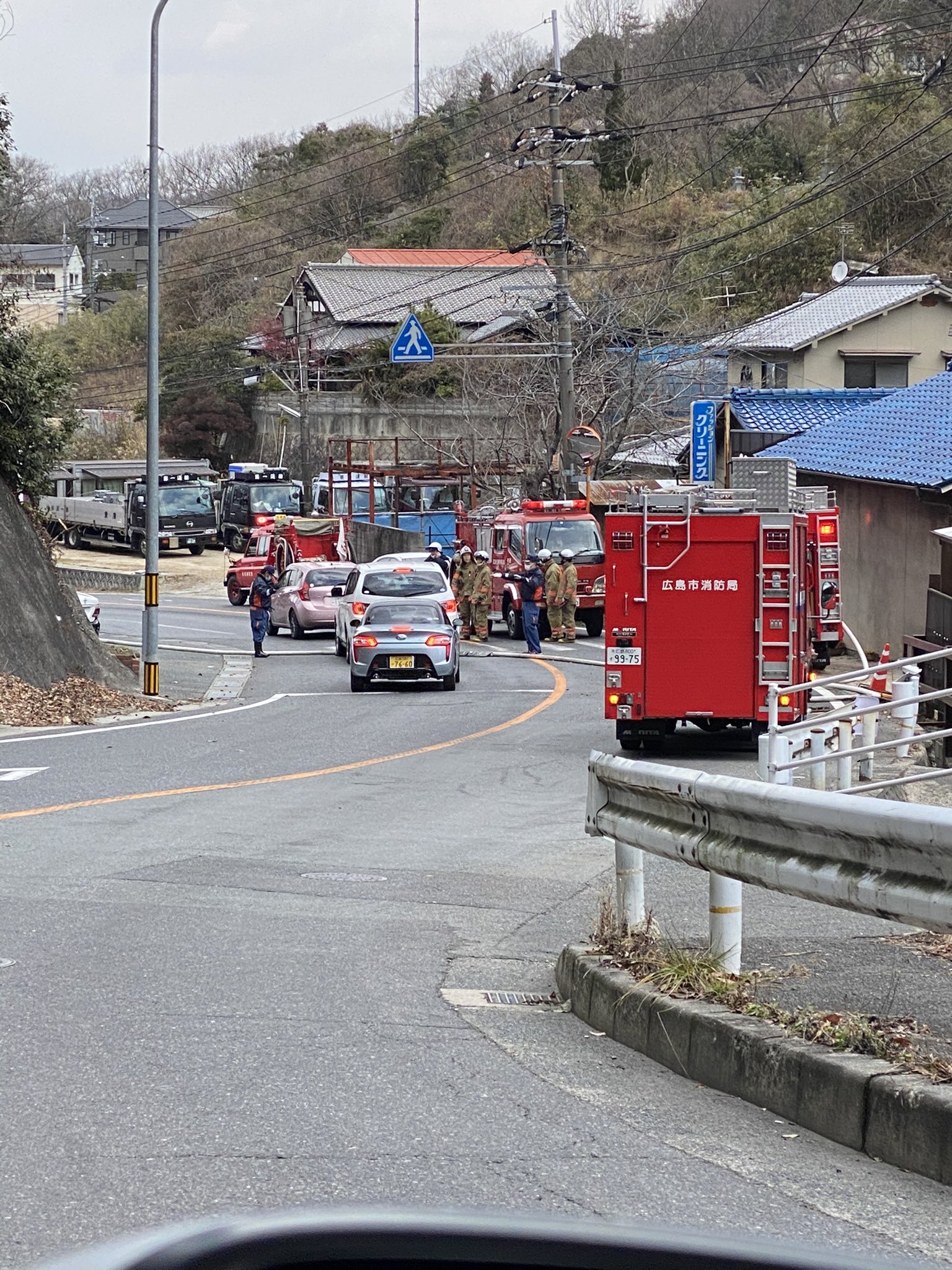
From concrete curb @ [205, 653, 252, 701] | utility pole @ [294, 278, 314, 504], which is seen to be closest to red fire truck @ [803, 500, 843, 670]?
concrete curb @ [205, 653, 252, 701]

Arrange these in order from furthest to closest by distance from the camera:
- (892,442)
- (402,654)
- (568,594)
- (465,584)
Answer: (465,584) → (568,594) → (892,442) → (402,654)

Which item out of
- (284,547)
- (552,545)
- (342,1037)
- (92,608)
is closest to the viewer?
(342,1037)

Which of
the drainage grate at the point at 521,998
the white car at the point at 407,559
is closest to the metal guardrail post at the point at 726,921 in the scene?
the drainage grate at the point at 521,998

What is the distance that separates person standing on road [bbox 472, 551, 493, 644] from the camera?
34031 mm

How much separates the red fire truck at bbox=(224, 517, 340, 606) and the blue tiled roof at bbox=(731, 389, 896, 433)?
13.6 meters

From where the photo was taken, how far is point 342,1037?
240 inches

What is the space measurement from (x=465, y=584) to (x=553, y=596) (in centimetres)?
232

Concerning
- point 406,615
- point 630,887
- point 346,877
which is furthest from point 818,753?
point 406,615

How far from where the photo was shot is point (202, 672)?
27.6 meters

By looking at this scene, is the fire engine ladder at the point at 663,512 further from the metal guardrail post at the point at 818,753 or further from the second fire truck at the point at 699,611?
the metal guardrail post at the point at 818,753

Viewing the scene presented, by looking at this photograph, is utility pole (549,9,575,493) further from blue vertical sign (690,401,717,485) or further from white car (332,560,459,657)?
white car (332,560,459,657)

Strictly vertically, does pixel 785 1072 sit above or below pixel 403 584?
below

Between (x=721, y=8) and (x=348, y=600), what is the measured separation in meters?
73.2

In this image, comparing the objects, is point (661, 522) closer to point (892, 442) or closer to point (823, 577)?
point (823, 577)
